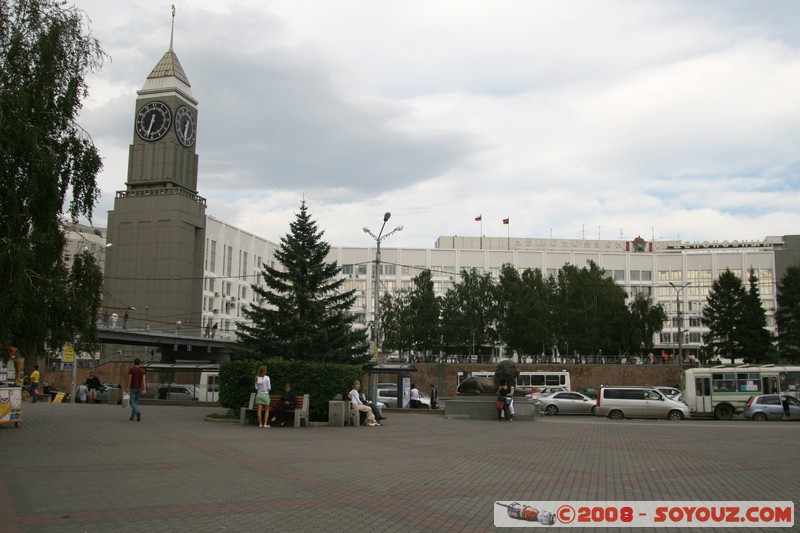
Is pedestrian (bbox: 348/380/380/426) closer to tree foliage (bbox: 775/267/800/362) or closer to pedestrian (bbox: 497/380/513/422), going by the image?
pedestrian (bbox: 497/380/513/422)

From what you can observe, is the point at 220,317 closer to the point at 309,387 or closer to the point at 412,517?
the point at 309,387

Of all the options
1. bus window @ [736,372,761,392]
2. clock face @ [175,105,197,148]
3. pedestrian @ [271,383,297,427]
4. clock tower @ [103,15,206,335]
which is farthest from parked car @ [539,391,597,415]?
clock face @ [175,105,197,148]

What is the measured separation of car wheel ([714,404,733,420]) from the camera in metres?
36.5

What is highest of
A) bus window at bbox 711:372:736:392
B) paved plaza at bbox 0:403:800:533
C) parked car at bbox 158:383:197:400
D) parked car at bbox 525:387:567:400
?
bus window at bbox 711:372:736:392

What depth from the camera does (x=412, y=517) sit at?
8.59 m

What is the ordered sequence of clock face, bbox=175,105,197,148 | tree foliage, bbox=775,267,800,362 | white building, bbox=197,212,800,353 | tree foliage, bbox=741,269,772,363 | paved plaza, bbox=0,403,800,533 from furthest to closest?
white building, bbox=197,212,800,353 → clock face, bbox=175,105,197,148 → tree foliage, bbox=741,269,772,363 → tree foliage, bbox=775,267,800,362 → paved plaza, bbox=0,403,800,533

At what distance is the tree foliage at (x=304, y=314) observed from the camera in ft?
97.0

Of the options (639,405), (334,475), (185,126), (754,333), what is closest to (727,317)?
(754,333)

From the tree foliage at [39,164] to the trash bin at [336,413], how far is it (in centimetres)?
832

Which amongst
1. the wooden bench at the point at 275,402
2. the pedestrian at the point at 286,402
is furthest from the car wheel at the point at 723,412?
the pedestrian at the point at 286,402

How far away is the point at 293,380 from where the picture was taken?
22953 millimetres

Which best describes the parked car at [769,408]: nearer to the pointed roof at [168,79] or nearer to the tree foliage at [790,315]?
the tree foliage at [790,315]

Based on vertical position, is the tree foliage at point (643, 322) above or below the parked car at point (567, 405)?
above

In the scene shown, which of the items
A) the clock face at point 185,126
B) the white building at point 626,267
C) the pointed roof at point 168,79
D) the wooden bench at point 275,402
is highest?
the pointed roof at point 168,79
